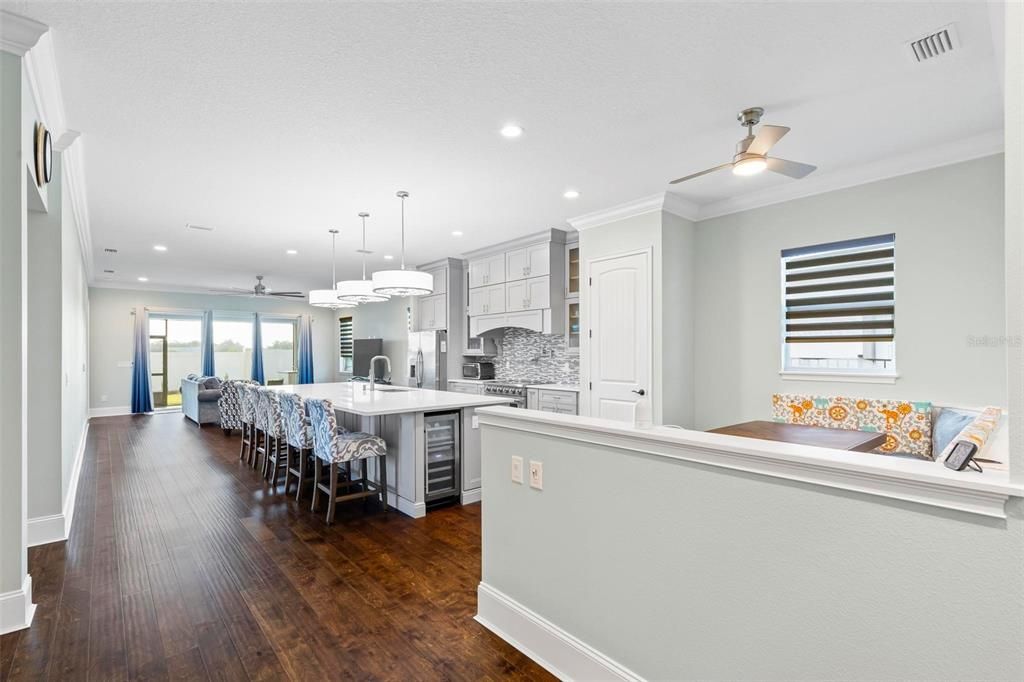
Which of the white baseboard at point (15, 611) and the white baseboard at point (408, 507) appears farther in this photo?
the white baseboard at point (408, 507)

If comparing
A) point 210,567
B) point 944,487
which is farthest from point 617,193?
point 210,567

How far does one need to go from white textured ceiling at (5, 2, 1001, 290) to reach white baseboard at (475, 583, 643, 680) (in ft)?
8.19

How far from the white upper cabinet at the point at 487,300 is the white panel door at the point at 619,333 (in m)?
1.70

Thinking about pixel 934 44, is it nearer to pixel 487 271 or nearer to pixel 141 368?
pixel 487 271

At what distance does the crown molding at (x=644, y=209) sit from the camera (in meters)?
4.32

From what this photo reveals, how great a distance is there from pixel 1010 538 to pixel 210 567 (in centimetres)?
349

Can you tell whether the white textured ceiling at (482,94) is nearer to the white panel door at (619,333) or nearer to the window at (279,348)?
the white panel door at (619,333)

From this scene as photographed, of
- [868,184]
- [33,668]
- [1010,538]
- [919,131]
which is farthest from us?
[868,184]

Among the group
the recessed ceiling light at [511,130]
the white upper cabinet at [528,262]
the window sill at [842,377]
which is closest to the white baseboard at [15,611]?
the recessed ceiling light at [511,130]

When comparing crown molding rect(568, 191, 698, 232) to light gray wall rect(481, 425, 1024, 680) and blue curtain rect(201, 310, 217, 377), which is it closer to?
light gray wall rect(481, 425, 1024, 680)

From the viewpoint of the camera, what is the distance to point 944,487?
105cm

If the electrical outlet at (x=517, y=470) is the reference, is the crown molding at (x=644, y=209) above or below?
above

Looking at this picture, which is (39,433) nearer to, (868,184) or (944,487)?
(944,487)

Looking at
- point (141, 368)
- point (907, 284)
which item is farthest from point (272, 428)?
point (141, 368)
